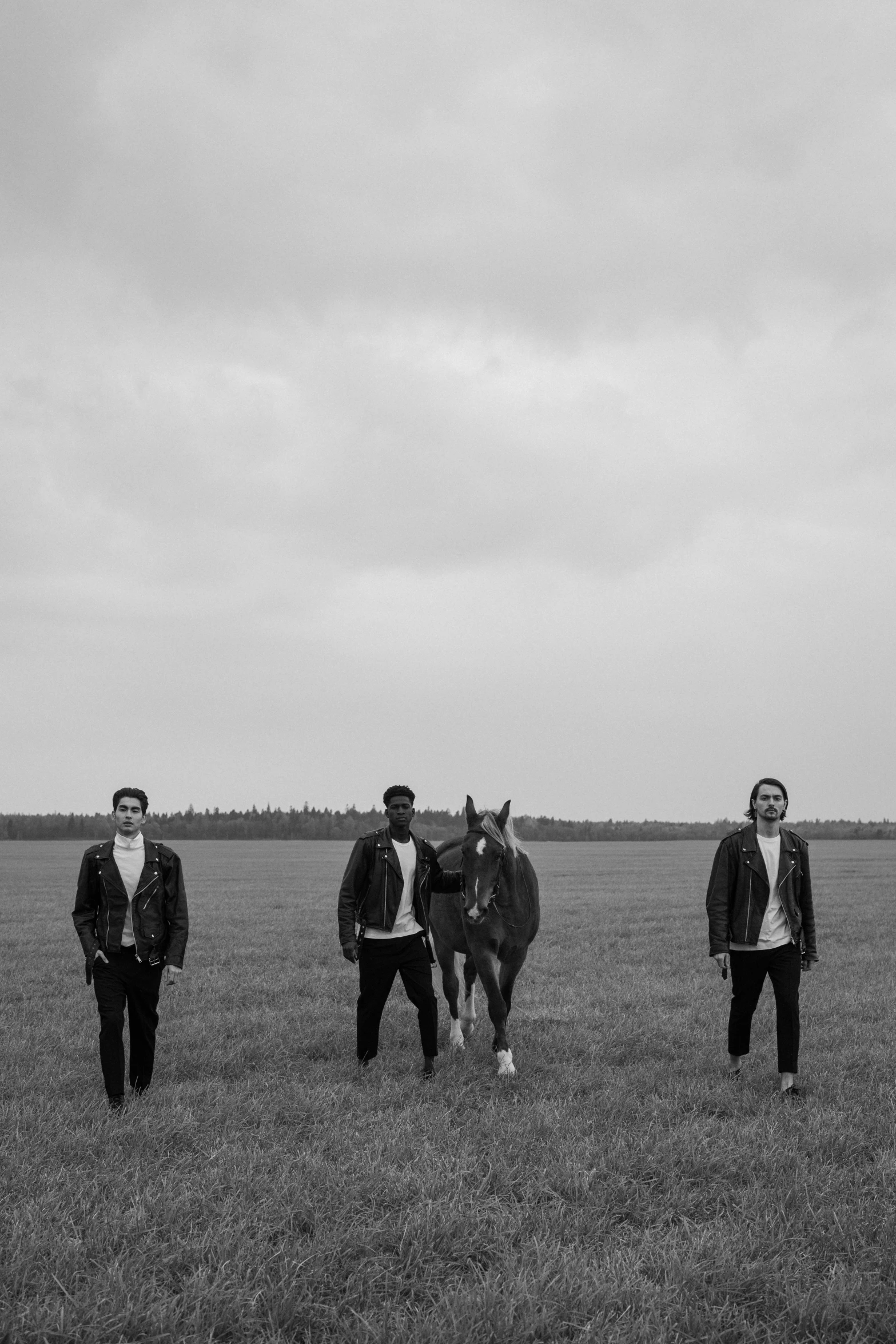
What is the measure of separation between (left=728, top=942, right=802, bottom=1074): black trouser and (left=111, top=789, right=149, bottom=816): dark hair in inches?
209

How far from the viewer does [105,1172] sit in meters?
5.91

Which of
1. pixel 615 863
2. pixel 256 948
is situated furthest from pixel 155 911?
pixel 615 863

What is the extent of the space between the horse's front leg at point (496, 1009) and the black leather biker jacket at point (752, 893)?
2.04 m

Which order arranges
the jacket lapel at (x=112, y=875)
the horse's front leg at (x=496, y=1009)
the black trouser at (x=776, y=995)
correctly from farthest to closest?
the horse's front leg at (x=496, y=1009) < the black trouser at (x=776, y=995) < the jacket lapel at (x=112, y=875)

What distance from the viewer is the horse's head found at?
8.82m

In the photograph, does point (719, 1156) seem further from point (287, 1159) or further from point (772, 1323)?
point (287, 1159)

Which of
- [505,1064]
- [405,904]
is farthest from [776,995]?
[405,904]

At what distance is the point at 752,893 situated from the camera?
844 cm

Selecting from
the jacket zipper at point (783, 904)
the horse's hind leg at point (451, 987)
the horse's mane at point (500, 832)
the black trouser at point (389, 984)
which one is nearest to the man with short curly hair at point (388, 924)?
the black trouser at point (389, 984)

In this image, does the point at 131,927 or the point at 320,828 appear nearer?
the point at 131,927

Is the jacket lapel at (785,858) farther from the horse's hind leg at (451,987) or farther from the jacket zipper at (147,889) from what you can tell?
the jacket zipper at (147,889)

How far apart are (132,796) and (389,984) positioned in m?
2.98

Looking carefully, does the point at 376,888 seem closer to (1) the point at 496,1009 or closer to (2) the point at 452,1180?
(1) the point at 496,1009

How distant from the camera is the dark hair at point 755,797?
8531 mm
